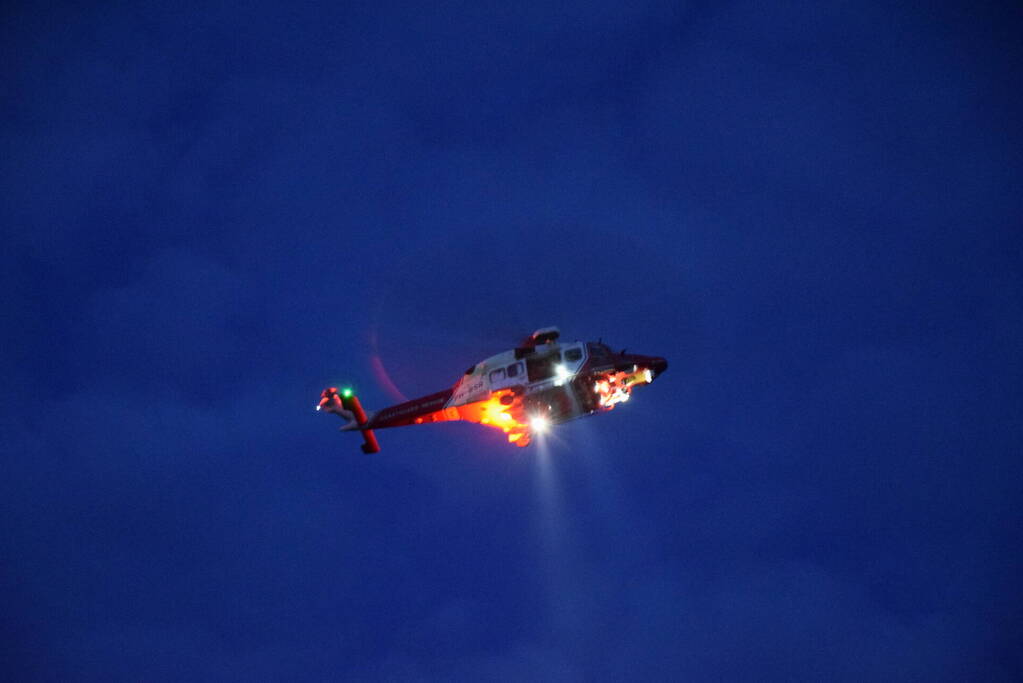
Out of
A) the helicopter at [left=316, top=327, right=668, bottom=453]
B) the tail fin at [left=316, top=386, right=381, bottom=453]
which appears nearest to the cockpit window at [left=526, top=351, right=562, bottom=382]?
the helicopter at [left=316, top=327, right=668, bottom=453]

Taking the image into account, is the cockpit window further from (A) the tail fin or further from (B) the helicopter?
(A) the tail fin

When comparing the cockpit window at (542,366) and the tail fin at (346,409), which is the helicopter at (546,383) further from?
the tail fin at (346,409)

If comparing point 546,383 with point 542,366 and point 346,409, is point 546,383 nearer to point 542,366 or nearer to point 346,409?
point 542,366

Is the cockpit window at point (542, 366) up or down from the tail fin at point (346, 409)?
down

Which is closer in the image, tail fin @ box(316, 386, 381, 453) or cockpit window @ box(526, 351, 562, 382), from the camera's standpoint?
cockpit window @ box(526, 351, 562, 382)

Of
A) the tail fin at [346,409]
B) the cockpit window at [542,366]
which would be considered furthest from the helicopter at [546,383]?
the tail fin at [346,409]

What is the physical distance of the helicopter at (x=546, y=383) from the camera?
105 ft

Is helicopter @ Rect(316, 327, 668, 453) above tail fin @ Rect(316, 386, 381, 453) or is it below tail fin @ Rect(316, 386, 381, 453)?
below

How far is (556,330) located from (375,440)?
427 inches

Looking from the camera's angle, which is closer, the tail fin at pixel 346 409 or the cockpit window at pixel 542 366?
the cockpit window at pixel 542 366

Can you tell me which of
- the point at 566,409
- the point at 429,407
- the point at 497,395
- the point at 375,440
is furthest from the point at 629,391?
the point at 375,440

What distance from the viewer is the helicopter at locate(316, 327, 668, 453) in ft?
105

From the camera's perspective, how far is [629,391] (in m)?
33.3

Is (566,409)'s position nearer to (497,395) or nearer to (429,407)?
(497,395)
